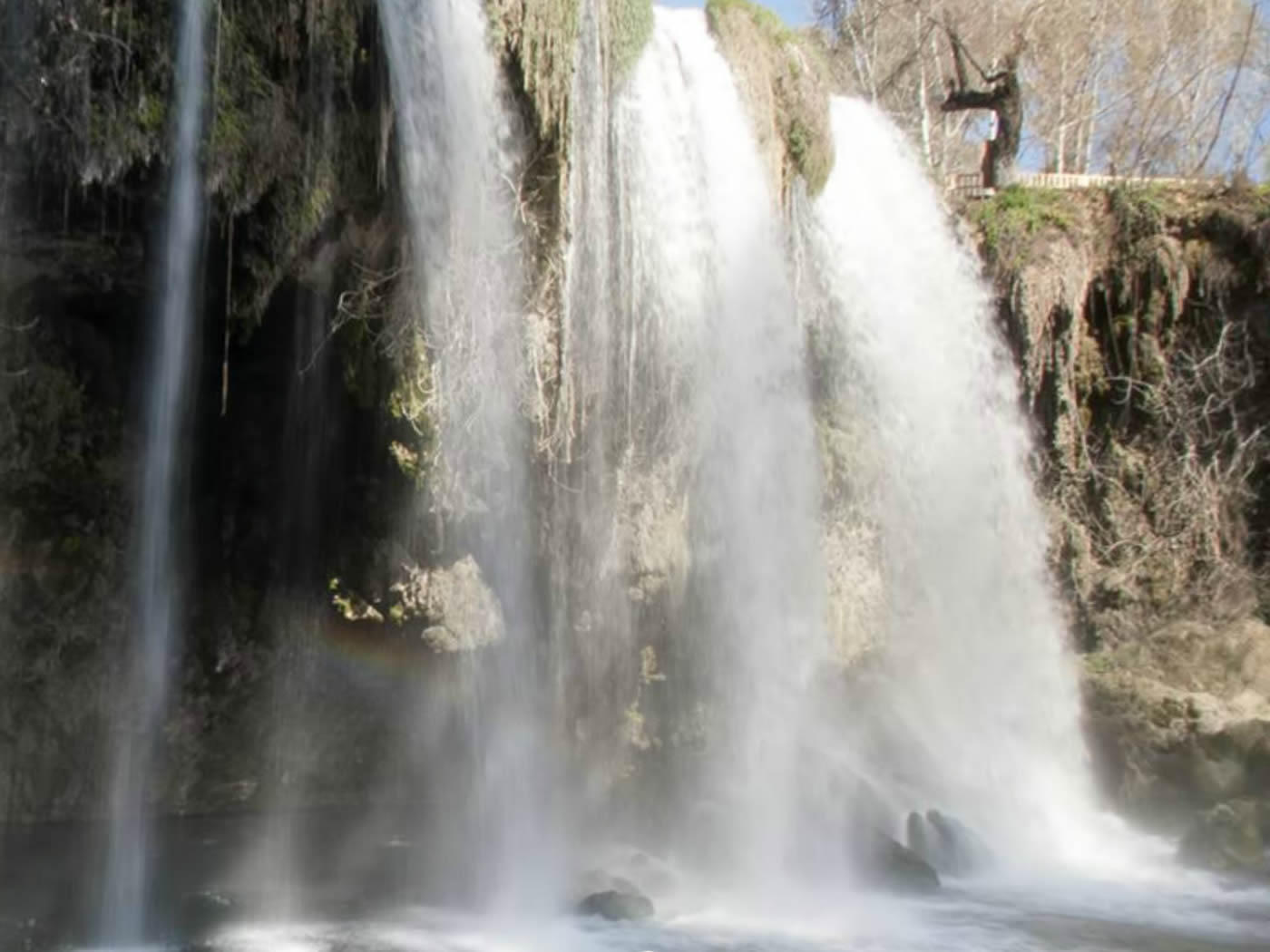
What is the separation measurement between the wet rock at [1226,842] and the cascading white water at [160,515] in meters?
7.11

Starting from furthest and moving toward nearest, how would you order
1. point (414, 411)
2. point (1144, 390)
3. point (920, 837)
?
point (1144, 390) → point (920, 837) → point (414, 411)

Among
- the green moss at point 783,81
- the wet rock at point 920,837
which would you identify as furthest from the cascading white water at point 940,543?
the wet rock at point 920,837

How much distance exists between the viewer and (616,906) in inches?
318

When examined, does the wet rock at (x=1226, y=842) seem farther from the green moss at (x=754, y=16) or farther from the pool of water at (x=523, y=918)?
the green moss at (x=754, y=16)

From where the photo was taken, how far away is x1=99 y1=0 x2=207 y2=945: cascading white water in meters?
7.04

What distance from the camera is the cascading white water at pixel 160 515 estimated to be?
704cm

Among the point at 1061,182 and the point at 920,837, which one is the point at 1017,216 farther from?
the point at 920,837

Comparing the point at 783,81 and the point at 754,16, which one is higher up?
the point at 754,16

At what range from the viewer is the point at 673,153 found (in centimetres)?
917

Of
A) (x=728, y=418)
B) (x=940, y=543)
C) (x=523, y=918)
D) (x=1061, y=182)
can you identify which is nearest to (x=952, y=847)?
(x=940, y=543)

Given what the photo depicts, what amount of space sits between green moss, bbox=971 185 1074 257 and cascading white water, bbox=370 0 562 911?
6.40m

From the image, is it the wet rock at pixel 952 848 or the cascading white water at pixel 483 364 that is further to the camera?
the wet rock at pixel 952 848

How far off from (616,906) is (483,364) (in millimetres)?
3291

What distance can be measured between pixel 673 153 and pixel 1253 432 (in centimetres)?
678
